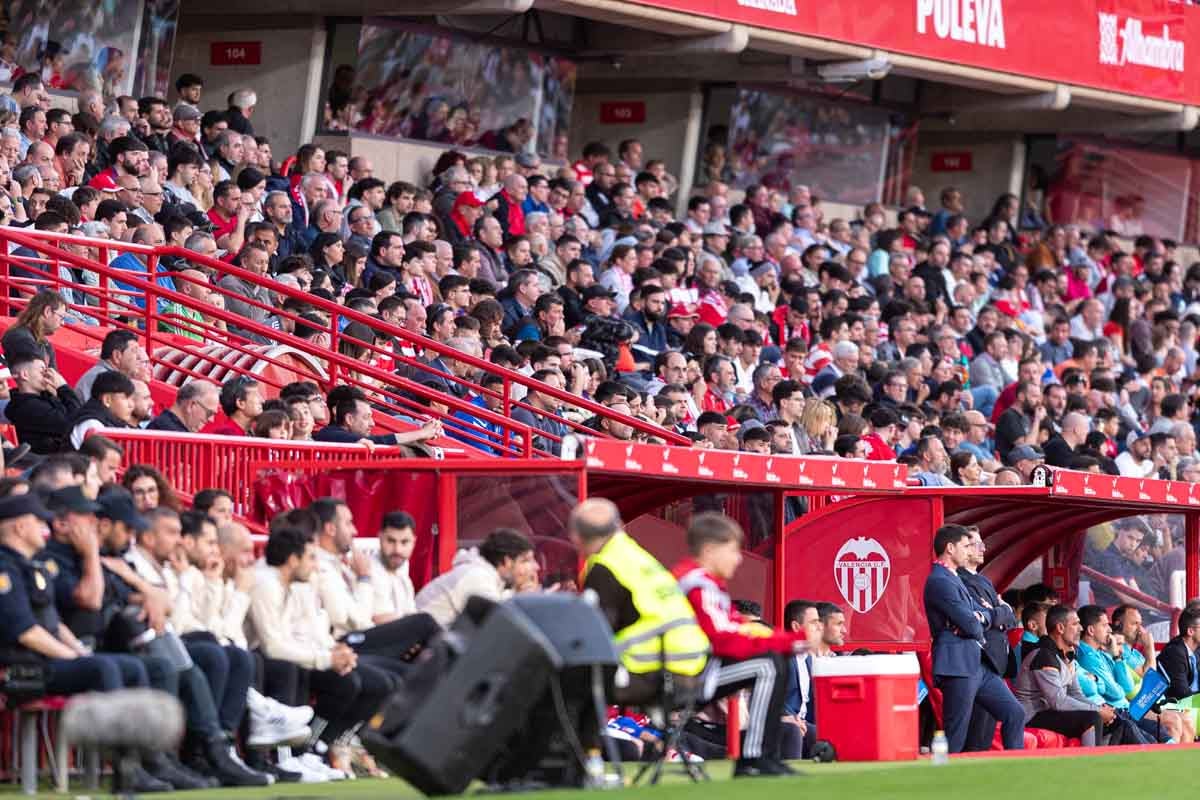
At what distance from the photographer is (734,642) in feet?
36.6

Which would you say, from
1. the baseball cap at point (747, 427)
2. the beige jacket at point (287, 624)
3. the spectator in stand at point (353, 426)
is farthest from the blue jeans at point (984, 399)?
the beige jacket at point (287, 624)

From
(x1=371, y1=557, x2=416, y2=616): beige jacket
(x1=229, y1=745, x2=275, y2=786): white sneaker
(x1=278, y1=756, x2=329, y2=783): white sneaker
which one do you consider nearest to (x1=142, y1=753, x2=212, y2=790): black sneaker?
(x1=229, y1=745, x2=275, y2=786): white sneaker

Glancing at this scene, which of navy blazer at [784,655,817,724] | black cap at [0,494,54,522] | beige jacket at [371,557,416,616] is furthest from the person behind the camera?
navy blazer at [784,655,817,724]

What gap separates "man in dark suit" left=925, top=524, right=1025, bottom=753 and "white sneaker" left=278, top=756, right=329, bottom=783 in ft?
16.7

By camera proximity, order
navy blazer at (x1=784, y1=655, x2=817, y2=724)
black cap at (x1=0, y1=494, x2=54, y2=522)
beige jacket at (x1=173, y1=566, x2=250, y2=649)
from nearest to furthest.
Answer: black cap at (x1=0, y1=494, x2=54, y2=522), beige jacket at (x1=173, y1=566, x2=250, y2=649), navy blazer at (x1=784, y1=655, x2=817, y2=724)

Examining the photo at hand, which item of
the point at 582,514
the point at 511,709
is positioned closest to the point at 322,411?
the point at 582,514

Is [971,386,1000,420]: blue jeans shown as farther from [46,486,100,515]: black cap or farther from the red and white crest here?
[46,486,100,515]: black cap

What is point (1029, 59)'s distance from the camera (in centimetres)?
2912

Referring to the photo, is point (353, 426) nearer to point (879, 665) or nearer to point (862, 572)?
point (879, 665)

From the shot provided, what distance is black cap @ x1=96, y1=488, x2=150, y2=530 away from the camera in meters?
11.4

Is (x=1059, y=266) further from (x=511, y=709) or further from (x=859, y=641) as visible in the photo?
(x=511, y=709)

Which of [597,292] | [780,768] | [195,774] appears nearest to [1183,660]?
[597,292]

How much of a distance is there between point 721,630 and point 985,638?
17.0ft

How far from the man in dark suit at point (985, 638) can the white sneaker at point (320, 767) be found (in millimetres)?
5283
